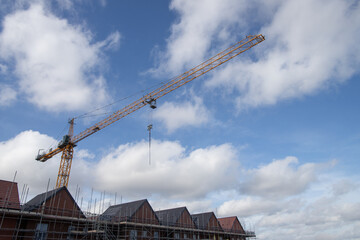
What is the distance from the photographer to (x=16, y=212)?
23.2m

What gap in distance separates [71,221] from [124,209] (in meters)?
9.97

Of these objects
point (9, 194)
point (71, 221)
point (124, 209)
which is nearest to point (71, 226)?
point (71, 221)

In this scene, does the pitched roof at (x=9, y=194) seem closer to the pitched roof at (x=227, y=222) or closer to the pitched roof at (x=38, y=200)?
the pitched roof at (x=38, y=200)

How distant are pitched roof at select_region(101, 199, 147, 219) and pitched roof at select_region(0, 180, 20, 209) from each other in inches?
412

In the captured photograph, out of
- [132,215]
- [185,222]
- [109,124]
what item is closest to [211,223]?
[185,222]

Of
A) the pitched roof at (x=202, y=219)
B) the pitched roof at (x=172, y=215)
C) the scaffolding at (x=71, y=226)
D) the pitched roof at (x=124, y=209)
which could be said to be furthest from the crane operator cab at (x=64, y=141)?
the pitched roof at (x=202, y=219)

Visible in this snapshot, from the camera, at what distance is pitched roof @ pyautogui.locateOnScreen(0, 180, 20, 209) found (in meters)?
25.0

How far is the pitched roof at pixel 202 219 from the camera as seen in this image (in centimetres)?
4574

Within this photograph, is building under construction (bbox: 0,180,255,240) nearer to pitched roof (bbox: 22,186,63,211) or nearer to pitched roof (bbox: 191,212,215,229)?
pitched roof (bbox: 22,186,63,211)

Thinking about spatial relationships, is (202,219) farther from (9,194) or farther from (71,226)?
(9,194)

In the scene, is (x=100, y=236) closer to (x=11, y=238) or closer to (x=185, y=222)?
(x=11, y=238)

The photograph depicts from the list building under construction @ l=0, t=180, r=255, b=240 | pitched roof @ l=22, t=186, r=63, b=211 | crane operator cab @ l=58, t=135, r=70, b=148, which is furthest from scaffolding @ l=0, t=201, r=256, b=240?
crane operator cab @ l=58, t=135, r=70, b=148

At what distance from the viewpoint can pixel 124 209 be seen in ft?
121

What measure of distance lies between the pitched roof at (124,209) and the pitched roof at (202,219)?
13368 mm
